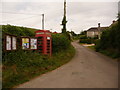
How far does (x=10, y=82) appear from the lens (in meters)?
5.64

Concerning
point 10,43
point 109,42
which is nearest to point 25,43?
point 10,43

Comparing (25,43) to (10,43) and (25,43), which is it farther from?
(10,43)

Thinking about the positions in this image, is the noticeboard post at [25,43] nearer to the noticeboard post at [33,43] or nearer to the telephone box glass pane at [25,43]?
the telephone box glass pane at [25,43]

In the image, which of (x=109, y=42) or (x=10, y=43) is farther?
(x=109, y=42)

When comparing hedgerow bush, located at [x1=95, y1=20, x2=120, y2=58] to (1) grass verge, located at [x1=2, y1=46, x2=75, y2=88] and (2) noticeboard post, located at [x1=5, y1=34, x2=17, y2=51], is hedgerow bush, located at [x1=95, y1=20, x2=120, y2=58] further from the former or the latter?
(2) noticeboard post, located at [x1=5, y1=34, x2=17, y2=51]

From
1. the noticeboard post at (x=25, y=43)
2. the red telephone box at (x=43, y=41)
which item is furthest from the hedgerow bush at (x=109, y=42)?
the noticeboard post at (x=25, y=43)

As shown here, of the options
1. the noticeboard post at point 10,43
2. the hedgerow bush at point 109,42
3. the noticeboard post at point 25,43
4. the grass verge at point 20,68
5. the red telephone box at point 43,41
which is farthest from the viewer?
the hedgerow bush at point 109,42

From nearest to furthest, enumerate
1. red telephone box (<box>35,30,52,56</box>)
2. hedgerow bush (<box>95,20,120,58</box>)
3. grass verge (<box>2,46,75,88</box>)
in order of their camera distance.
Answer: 1. grass verge (<box>2,46,75,88</box>)
2. red telephone box (<box>35,30,52,56</box>)
3. hedgerow bush (<box>95,20,120,58</box>)

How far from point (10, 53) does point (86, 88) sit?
5169 millimetres

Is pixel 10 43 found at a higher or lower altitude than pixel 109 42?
lower

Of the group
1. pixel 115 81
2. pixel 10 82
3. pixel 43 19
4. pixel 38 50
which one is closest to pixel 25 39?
pixel 38 50

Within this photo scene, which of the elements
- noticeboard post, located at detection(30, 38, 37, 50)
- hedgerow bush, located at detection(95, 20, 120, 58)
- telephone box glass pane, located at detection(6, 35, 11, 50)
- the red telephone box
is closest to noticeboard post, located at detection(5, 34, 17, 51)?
telephone box glass pane, located at detection(6, 35, 11, 50)

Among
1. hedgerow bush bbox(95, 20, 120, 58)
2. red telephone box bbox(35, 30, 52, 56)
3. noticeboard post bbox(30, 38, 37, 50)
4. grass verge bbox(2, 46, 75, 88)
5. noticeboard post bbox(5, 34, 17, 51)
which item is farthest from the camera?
hedgerow bush bbox(95, 20, 120, 58)

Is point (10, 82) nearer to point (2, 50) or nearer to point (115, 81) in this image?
point (2, 50)
